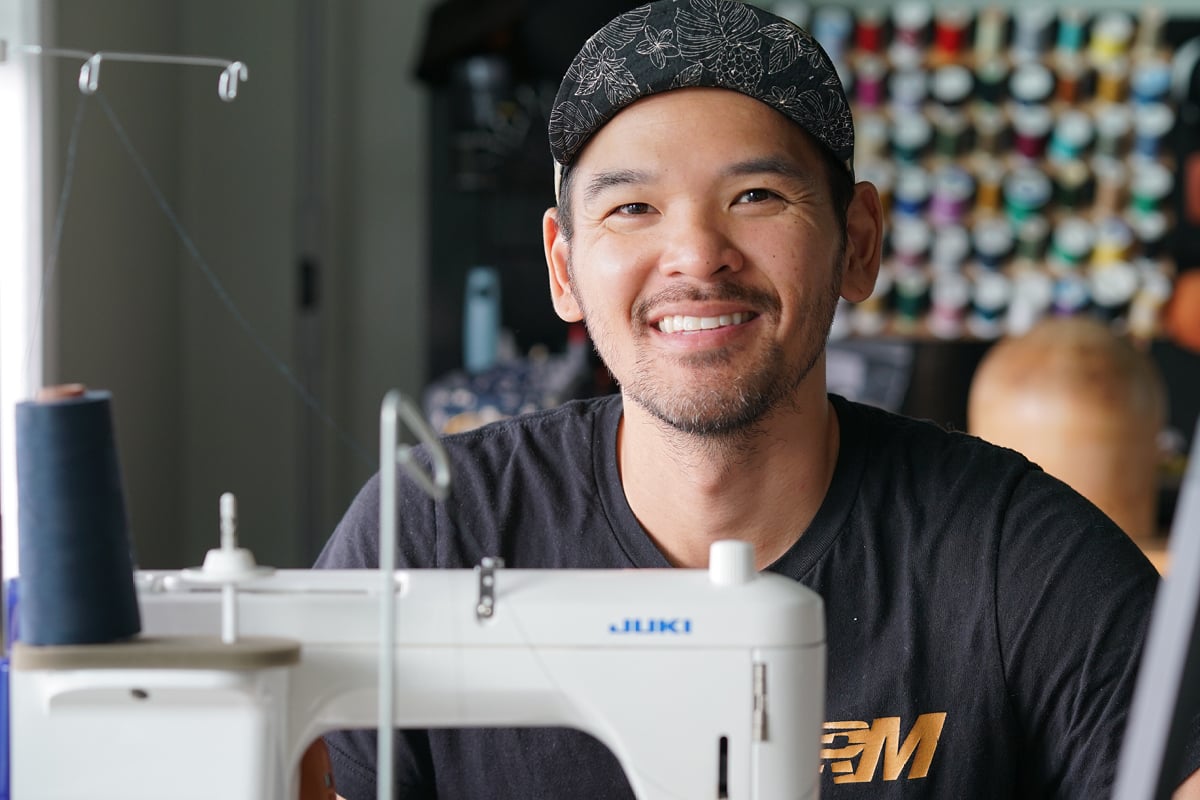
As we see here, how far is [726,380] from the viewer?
48.0 inches

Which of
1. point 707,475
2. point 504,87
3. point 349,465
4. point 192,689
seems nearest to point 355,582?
point 192,689

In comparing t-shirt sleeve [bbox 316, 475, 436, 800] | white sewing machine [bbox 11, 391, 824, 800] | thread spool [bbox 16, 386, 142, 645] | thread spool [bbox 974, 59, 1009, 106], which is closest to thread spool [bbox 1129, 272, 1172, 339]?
thread spool [bbox 974, 59, 1009, 106]

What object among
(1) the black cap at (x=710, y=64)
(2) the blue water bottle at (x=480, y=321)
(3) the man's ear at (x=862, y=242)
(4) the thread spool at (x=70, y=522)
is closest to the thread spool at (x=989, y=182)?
(2) the blue water bottle at (x=480, y=321)

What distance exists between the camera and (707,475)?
Result: 1255 mm

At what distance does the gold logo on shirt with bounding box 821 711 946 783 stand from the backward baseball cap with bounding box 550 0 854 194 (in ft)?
1.67

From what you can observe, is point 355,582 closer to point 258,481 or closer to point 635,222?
point 635,222

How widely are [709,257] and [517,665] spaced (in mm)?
415

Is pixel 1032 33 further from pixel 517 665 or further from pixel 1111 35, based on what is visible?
pixel 517 665

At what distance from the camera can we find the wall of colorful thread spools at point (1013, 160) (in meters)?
3.59

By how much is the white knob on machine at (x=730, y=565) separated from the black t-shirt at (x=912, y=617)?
300 mm

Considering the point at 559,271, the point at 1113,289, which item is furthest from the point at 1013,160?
the point at 559,271

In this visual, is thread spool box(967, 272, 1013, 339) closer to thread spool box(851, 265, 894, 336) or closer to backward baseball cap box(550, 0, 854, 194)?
thread spool box(851, 265, 894, 336)

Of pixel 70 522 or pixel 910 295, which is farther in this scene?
pixel 910 295

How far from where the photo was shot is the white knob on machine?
946 millimetres
